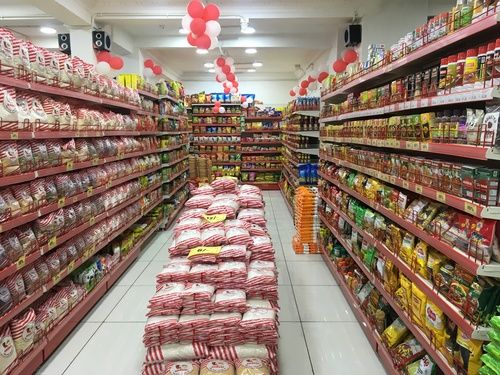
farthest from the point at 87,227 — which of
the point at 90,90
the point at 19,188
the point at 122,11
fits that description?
the point at 122,11

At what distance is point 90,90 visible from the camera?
12.8 ft

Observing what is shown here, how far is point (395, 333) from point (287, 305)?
1377 millimetres

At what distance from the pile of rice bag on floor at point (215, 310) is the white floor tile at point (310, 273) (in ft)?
6.17

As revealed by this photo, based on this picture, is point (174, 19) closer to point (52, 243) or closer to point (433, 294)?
point (52, 243)

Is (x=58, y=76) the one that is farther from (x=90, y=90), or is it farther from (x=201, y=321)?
(x=201, y=321)

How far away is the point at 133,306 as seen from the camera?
382cm

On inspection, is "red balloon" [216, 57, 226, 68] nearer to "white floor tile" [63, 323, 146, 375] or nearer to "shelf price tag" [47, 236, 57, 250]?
"shelf price tag" [47, 236, 57, 250]

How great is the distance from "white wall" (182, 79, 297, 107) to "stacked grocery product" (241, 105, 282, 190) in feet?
10.2

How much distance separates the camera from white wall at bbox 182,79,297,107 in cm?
1505

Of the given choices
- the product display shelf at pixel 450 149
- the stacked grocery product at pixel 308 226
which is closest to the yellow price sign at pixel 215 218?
the product display shelf at pixel 450 149

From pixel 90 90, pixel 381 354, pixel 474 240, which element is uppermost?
pixel 90 90

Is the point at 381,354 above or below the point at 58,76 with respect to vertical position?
below

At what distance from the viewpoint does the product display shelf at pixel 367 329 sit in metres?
2.67

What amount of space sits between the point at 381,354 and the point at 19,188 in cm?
299
